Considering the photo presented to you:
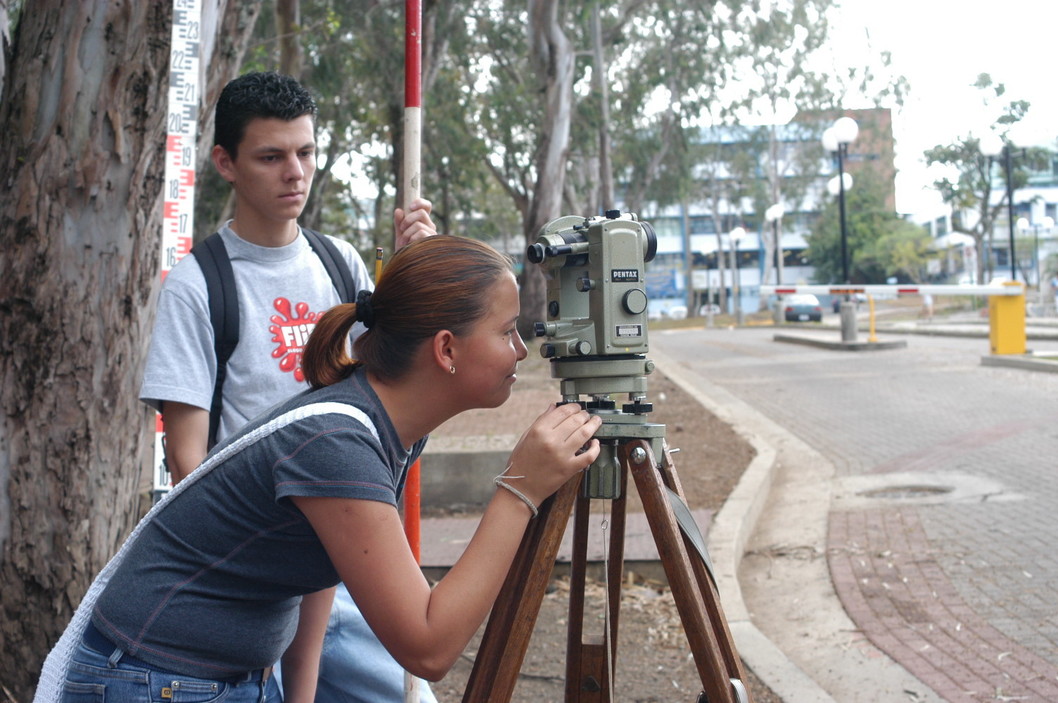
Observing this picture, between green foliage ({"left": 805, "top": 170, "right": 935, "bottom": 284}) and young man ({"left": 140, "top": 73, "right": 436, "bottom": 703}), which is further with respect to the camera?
green foliage ({"left": 805, "top": 170, "right": 935, "bottom": 284})

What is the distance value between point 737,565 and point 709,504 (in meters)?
1.22

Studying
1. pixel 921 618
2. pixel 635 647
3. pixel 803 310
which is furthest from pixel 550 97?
pixel 803 310

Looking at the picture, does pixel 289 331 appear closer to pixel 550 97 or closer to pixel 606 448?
pixel 606 448

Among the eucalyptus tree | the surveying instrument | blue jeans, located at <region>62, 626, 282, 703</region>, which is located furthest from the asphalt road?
the eucalyptus tree

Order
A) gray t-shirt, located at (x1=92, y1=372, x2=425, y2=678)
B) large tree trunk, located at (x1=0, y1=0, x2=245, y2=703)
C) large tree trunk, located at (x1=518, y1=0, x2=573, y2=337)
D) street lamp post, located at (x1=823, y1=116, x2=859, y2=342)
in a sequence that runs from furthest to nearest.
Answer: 1. street lamp post, located at (x1=823, y1=116, x2=859, y2=342)
2. large tree trunk, located at (x1=518, y1=0, x2=573, y2=337)
3. large tree trunk, located at (x1=0, y1=0, x2=245, y2=703)
4. gray t-shirt, located at (x1=92, y1=372, x2=425, y2=678)

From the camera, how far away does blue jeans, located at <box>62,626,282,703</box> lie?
5.82 feet

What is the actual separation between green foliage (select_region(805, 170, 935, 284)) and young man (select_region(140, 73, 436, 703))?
174 feet

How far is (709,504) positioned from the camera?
694 centimetres

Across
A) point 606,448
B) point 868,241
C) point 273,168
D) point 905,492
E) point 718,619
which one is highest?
point 868,241

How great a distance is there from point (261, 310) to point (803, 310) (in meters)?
40.6

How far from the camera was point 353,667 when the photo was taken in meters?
2.49

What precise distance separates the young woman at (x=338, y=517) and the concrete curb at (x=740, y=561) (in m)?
2.26

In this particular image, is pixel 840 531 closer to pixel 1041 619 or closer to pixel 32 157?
pixel 1041 619

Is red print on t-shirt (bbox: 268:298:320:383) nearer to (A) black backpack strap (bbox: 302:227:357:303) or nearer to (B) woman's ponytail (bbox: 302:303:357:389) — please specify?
(A) black backpack strap (bbox: 302:227:357:303)
